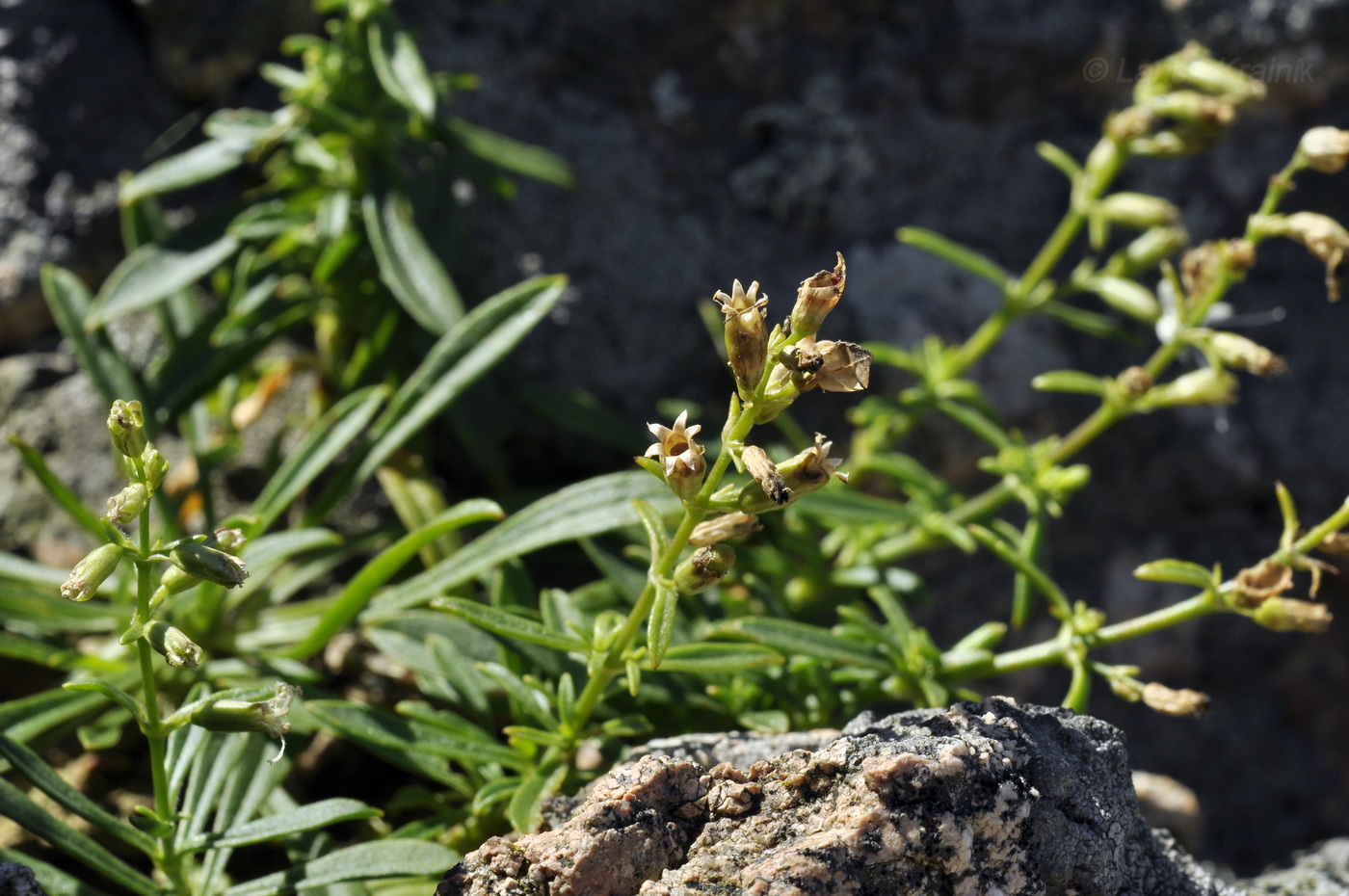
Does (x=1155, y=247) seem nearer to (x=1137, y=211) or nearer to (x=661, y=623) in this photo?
(x=1137, y=211)

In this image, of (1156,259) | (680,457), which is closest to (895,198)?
(1156,259)

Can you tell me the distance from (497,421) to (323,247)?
0.72 m

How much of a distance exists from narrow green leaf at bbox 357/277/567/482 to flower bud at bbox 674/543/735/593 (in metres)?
1.12

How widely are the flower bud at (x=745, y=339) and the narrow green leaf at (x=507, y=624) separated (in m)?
0.71

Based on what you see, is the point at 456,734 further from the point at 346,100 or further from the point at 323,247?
the point at 346,100

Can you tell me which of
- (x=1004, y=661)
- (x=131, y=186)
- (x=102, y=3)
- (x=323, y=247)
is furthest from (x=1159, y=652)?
(x=102, y=3)

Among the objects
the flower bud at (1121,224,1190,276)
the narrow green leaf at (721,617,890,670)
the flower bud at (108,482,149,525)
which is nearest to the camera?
the flower bud at (108,482,149,525)

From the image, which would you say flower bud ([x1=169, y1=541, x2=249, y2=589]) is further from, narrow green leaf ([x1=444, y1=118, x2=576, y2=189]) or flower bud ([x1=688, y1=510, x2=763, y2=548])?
narrow green leaf ([x1=444, y1=118, x2=576, y2=189])

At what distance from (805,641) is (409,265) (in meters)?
1.51

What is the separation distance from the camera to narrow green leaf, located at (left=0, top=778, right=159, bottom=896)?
205 cm

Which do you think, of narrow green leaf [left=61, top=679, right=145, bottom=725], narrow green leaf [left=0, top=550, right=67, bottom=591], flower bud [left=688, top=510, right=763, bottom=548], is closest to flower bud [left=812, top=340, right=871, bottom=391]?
flower bud [left=688, top=510, right=763, bottom=548]

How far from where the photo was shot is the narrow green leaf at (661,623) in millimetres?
1798

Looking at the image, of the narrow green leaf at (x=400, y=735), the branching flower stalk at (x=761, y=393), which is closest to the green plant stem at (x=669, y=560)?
the branching flower stalk at (x=761, y=393)

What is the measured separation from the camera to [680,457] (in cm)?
166
